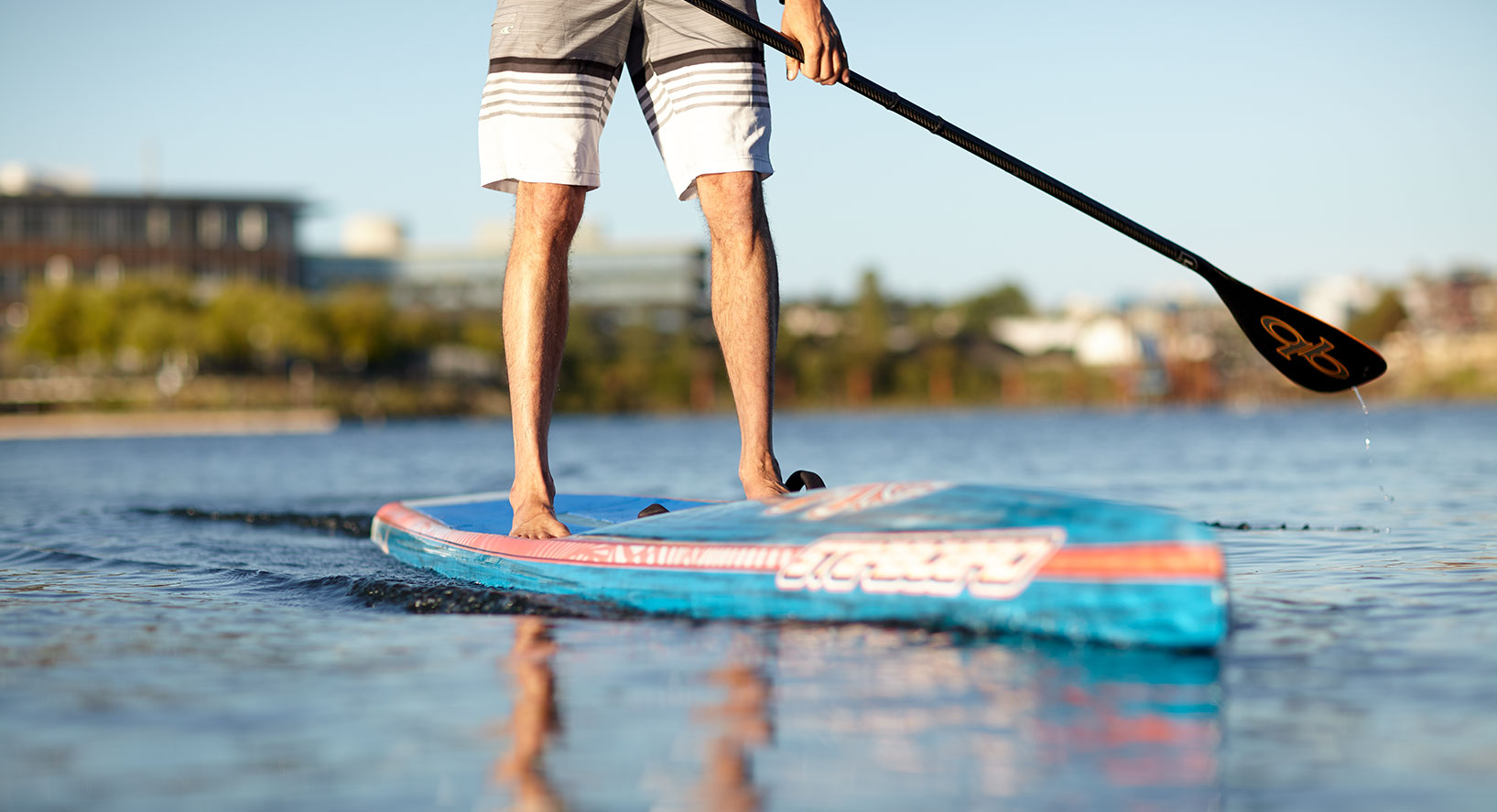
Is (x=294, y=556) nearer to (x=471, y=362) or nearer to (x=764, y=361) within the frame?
(x=764, y=361)

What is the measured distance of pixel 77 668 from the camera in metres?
2.95

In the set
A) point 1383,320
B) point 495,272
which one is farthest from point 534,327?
point 1383,320

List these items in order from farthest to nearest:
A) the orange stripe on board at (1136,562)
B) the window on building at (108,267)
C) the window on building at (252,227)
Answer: the window on building at (252,227) < the window on building at (108,267) < the orange stripe on board at (1136,562)

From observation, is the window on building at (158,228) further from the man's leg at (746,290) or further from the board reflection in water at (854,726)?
the board reflection in water at (854,726)

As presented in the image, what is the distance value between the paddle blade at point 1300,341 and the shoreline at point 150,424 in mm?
53698

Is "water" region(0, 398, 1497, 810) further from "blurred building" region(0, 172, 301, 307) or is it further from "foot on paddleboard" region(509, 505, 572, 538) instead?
"blurred building" region(0, 172, 301, 307)

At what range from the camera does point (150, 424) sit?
6050 cm

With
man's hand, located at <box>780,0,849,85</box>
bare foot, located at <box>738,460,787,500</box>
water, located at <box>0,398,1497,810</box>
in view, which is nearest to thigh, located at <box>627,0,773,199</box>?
man's hand, located at <box>780,0,849,85</box>

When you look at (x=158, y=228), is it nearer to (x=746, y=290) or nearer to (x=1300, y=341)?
(x=746, y=290)

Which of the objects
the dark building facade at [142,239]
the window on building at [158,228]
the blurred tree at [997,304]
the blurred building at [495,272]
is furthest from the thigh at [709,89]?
the blurred tree at [997,304]

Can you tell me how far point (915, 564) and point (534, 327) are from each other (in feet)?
5.33

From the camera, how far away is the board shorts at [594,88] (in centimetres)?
434

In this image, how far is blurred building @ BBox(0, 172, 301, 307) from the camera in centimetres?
8094

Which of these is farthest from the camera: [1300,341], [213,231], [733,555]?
[213,231]
